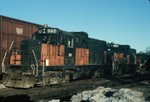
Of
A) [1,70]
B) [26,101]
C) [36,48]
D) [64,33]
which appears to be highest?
[64,33]

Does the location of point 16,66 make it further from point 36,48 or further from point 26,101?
point 26,101

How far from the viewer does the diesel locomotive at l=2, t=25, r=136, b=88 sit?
15.7 meters

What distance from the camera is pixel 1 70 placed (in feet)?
56.5

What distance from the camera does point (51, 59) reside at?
1739 centimetres

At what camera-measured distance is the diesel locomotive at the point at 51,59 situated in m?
15.7

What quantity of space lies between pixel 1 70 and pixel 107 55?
42.2ft

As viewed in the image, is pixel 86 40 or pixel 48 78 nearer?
pixel 48 78

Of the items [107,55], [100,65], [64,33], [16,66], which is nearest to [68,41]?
[64,33]

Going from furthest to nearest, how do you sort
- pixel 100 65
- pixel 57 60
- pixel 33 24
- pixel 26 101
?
pixel 100 65, pixel 33 24, pixel 57 60, pixel 26 101

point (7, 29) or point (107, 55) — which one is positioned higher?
point (7, 29)

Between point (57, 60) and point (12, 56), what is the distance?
3.13m

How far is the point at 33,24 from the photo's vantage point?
2097cm

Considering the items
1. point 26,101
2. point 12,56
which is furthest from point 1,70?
point 26,101

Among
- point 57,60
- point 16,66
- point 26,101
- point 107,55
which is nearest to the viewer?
point 26,101
